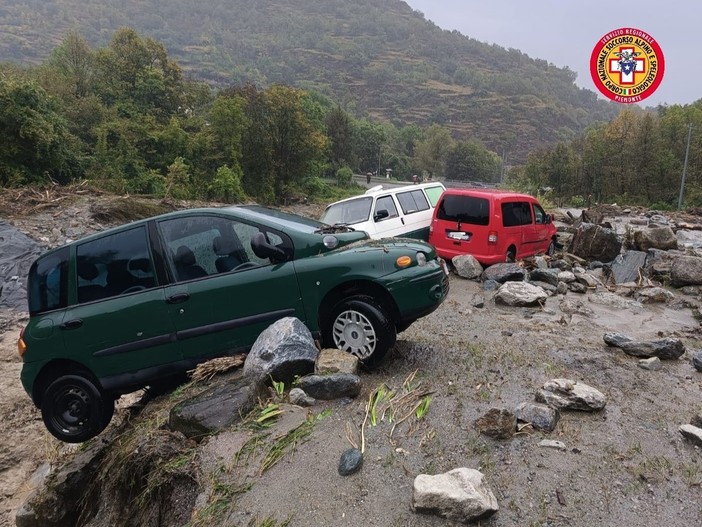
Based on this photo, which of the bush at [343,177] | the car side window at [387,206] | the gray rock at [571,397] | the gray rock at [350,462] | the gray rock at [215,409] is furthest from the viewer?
the bush at [343,177]

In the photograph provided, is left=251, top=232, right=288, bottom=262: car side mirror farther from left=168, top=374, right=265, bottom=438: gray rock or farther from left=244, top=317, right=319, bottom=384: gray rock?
left=168, top=374, right=265, bottom=438: gray rock

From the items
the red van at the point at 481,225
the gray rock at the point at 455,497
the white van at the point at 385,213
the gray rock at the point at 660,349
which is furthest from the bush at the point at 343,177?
the gray rock at the point at 455,497

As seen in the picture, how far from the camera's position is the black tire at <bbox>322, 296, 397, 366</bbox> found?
14.4 ft

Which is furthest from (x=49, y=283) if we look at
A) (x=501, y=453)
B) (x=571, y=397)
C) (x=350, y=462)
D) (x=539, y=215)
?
(x=539, y=215)

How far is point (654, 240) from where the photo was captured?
1353 centimetres

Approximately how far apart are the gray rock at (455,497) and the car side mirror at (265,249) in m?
2.34

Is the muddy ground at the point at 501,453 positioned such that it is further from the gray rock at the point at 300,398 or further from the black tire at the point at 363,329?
the black tire at the point at 363,329

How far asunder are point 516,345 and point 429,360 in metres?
1.44

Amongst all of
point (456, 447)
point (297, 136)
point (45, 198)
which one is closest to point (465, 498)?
point (456, 447)

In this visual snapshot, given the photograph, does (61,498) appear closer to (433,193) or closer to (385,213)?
(385,213)

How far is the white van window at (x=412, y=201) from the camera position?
11.4m

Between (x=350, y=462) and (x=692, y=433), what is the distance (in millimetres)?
2326

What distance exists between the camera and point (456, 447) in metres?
3.24

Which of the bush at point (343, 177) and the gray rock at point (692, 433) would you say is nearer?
the gray rock at point (692, 433)
